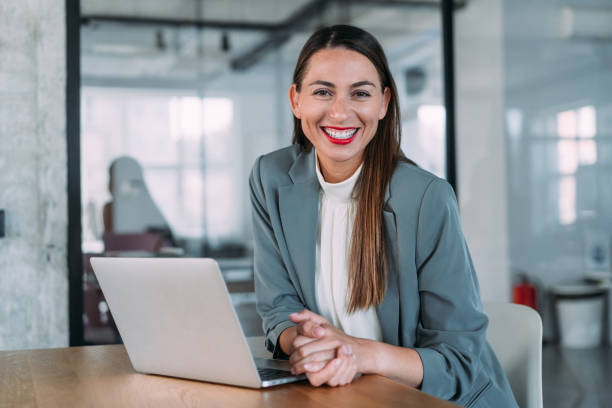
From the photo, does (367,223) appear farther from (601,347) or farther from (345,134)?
(601,347)

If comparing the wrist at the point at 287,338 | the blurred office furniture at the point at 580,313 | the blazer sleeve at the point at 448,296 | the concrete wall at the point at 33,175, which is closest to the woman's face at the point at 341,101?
the blazer sleeve at the point at 448,296

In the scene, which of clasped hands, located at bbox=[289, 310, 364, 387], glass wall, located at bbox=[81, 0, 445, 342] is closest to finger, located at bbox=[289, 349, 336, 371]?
clasped hands, located at bbox=[289, 310, 364, 387]

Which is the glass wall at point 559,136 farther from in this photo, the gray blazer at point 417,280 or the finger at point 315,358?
the finger at point 315,358

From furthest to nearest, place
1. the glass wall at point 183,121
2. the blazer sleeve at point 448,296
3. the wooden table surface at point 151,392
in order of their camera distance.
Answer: the glass wall at point 183,121 → the blazer sleeve at point 448,296 → the wooden table surface at point 151,392

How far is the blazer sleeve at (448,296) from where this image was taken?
4.72 feet

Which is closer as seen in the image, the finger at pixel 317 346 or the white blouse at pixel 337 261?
the finger at pixel 317 346

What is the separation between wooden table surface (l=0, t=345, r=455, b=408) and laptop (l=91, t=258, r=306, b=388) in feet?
0.09

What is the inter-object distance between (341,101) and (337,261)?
37 cm

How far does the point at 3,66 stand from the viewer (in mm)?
2766

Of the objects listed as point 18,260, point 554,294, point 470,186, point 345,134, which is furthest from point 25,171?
point 554,294

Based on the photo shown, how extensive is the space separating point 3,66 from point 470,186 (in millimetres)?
2508

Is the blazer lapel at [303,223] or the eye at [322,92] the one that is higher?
the eye at [322,92]

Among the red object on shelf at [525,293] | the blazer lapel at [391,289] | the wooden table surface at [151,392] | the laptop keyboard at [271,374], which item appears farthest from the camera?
the red object on shelf at [525,293]

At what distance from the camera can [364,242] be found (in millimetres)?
1562
